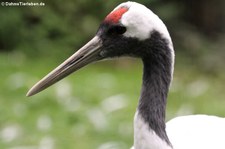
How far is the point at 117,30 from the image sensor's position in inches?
164

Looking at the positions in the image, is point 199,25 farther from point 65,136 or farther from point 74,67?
point 74,67

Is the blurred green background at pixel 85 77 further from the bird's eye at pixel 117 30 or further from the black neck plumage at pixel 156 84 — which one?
the bird's eye at pixel 117 30

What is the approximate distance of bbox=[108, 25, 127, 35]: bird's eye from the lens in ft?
13.6

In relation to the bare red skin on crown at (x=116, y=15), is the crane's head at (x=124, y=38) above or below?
below

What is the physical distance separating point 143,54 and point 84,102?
11.7ft

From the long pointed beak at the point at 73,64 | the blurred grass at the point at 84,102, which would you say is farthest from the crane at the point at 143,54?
the blurred grass at the point at 84,102

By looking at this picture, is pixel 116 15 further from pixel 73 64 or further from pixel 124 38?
pixel 73 64

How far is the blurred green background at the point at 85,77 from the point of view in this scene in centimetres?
689

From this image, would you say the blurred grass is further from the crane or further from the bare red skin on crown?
the bare red skin on crown

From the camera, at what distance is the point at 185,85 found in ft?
29.0

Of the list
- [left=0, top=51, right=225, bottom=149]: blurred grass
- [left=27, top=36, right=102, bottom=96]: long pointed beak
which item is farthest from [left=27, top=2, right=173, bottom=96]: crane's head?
[left=0, top=51, right=225, bottom=149]: blurred grass

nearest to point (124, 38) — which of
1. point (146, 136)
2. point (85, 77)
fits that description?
point (146, 136)

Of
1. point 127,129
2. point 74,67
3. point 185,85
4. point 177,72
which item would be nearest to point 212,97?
point 185,85

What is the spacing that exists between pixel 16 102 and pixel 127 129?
135 cm
